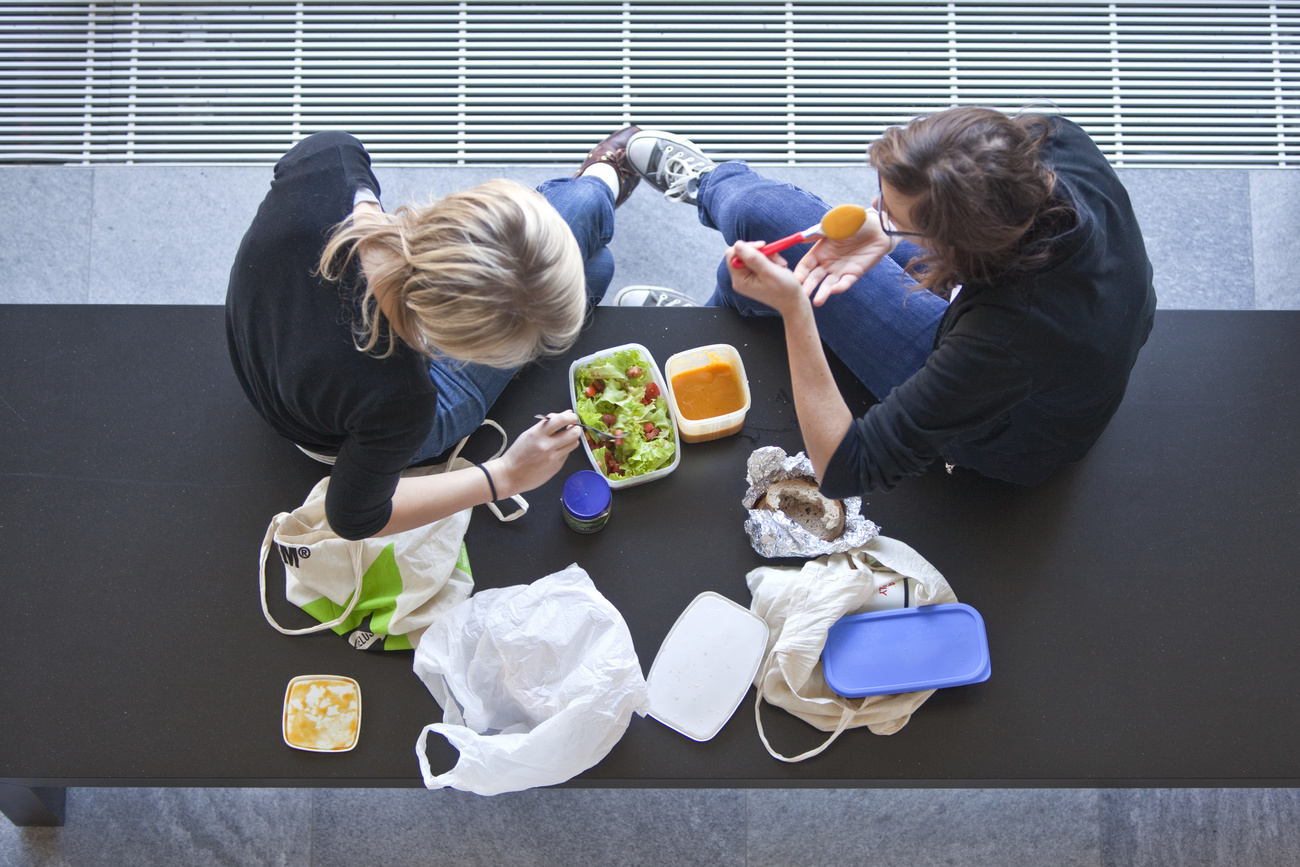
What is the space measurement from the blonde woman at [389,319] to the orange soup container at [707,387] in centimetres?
23

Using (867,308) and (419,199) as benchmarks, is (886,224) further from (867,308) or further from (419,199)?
(419,199)

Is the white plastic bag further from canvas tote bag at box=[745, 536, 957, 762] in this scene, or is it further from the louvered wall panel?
the louvered wall panel

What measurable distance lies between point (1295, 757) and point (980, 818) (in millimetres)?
734

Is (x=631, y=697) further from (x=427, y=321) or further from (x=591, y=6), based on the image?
(x=591, y=6)

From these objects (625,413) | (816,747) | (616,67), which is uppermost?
(616,67)

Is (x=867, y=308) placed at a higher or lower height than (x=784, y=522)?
higher

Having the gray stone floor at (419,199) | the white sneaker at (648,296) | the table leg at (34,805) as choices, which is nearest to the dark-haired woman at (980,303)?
the white sneaker at (648,296)

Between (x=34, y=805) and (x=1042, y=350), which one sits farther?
(x=34, y=805)

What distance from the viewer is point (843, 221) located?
4.42ft

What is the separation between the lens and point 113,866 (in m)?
1.88

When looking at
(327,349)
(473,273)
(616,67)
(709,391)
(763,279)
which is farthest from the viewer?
(616,67)

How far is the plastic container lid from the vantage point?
1.32m

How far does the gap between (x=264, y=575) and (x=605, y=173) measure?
1113 millimetres

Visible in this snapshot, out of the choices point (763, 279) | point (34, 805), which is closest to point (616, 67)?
point (763, 279)
